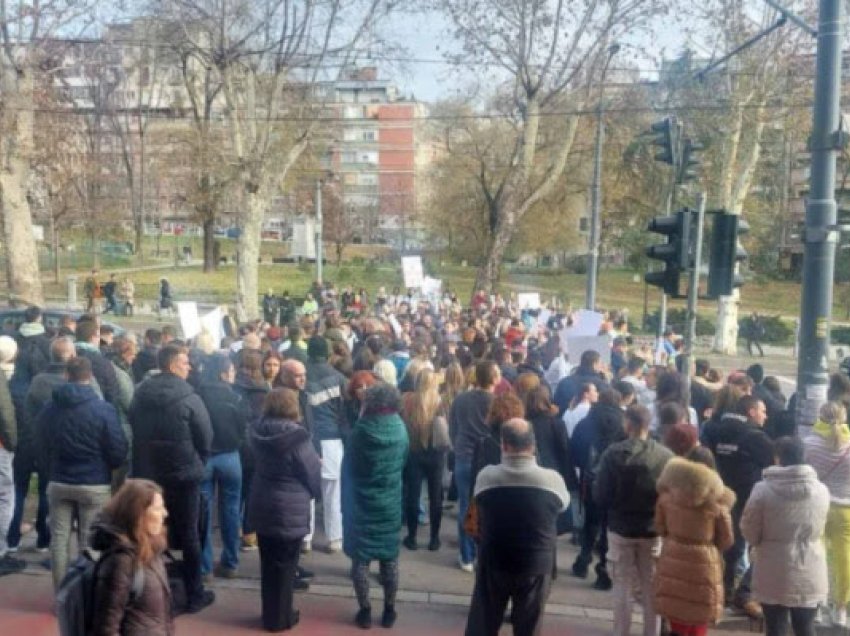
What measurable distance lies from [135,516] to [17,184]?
20366mm

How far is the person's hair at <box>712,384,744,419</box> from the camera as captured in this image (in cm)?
732

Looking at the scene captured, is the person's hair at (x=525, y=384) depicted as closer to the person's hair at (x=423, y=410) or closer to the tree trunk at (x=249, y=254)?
the person's hair at (x=423, y=410)

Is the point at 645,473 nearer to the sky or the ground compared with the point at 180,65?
nearer to the ground

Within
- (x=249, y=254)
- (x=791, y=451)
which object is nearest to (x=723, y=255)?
(x=791, y=451)

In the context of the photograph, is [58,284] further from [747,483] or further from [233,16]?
[747,483]

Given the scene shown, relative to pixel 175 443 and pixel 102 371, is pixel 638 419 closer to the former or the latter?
pixel 175 443

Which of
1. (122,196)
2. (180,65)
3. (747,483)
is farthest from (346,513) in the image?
(122,196)

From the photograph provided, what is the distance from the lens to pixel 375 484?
250 inches

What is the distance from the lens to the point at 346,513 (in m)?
6.70

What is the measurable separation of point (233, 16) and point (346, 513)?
64.7 feet

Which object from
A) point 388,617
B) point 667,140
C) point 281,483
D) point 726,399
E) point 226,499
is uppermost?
point 667,140

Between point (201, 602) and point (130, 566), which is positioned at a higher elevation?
point (130, 566)

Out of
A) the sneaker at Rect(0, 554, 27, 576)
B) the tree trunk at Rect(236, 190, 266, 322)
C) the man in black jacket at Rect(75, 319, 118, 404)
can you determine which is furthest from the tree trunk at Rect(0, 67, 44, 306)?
the sneaker at Rect(0, 554, 27, 576)

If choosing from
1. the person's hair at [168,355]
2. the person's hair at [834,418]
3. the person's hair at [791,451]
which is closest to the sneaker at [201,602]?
the person's hair at [168,355]
